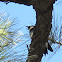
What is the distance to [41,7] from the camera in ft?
1.96

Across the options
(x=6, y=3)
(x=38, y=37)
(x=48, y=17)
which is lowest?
(x=38, y=37)

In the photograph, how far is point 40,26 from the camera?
62 cm

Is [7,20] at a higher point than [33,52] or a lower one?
higher

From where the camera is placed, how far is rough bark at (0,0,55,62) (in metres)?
0.59

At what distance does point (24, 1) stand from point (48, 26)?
349 millimetres

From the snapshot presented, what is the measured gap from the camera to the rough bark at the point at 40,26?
1.95 ft

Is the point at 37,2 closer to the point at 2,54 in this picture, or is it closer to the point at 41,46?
the point at 41,46

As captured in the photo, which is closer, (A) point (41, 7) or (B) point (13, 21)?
(A) point (41, 7)

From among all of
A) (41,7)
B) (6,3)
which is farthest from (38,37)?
(6,3)

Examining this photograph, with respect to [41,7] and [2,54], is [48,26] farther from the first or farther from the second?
[2,54]

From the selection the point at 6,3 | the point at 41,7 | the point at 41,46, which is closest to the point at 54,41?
the point at 41,46

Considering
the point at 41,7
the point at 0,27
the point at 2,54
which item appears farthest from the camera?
the point at 0,27

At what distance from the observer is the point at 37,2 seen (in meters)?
0.60

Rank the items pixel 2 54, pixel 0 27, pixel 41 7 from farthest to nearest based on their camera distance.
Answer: pixel 0 27
pixel 2 54
pixel 41 7
